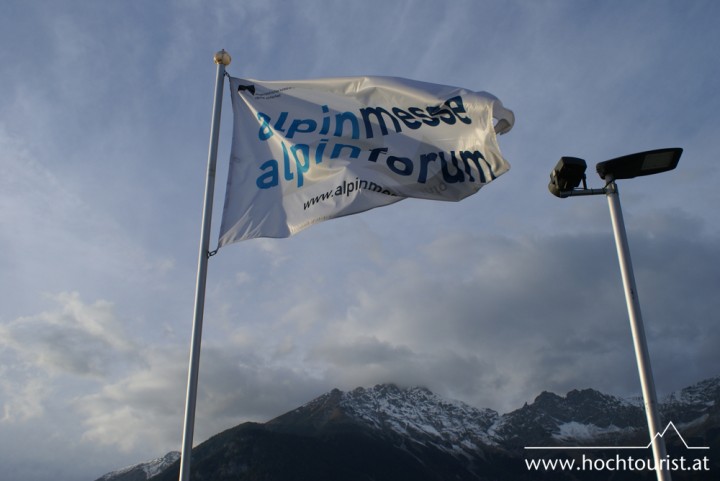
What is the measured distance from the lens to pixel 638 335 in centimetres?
1027

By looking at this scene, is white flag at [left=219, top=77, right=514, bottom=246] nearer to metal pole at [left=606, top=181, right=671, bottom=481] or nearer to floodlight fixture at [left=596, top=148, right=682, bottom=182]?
floodlight fixture at [left=596, top=148, right=682, bottom=182]

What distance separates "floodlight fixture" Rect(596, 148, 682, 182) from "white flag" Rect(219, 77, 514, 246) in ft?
16.4

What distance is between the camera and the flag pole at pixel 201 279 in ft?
42.5

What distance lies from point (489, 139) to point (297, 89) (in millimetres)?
5062

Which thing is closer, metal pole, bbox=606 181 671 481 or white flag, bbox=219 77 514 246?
metal pole, bbox=606 181 671 481

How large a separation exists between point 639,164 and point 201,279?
27.9 ft

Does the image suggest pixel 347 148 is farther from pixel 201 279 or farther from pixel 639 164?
pixel 639 164

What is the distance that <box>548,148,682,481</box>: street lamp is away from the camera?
33.4 feet

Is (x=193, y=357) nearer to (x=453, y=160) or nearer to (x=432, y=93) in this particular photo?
(x=453, y=160)

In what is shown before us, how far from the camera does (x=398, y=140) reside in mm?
17266

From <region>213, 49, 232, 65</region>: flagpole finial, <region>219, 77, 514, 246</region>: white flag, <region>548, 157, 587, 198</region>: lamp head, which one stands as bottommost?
<region>548, 157, 587, 198</region>: lamp head

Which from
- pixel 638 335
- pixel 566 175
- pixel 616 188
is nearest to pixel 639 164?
pixel 616 188

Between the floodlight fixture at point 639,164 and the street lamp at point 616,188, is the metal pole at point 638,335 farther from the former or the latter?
the floodlight fixture at point 639,164

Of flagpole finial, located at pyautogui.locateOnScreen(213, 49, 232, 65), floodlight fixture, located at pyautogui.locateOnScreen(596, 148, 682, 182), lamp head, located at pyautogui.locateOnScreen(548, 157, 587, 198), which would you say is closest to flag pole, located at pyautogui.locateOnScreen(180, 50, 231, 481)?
flagpole finial, located at pyautogui.locateOnScreen(213, 49, 232, 65)
